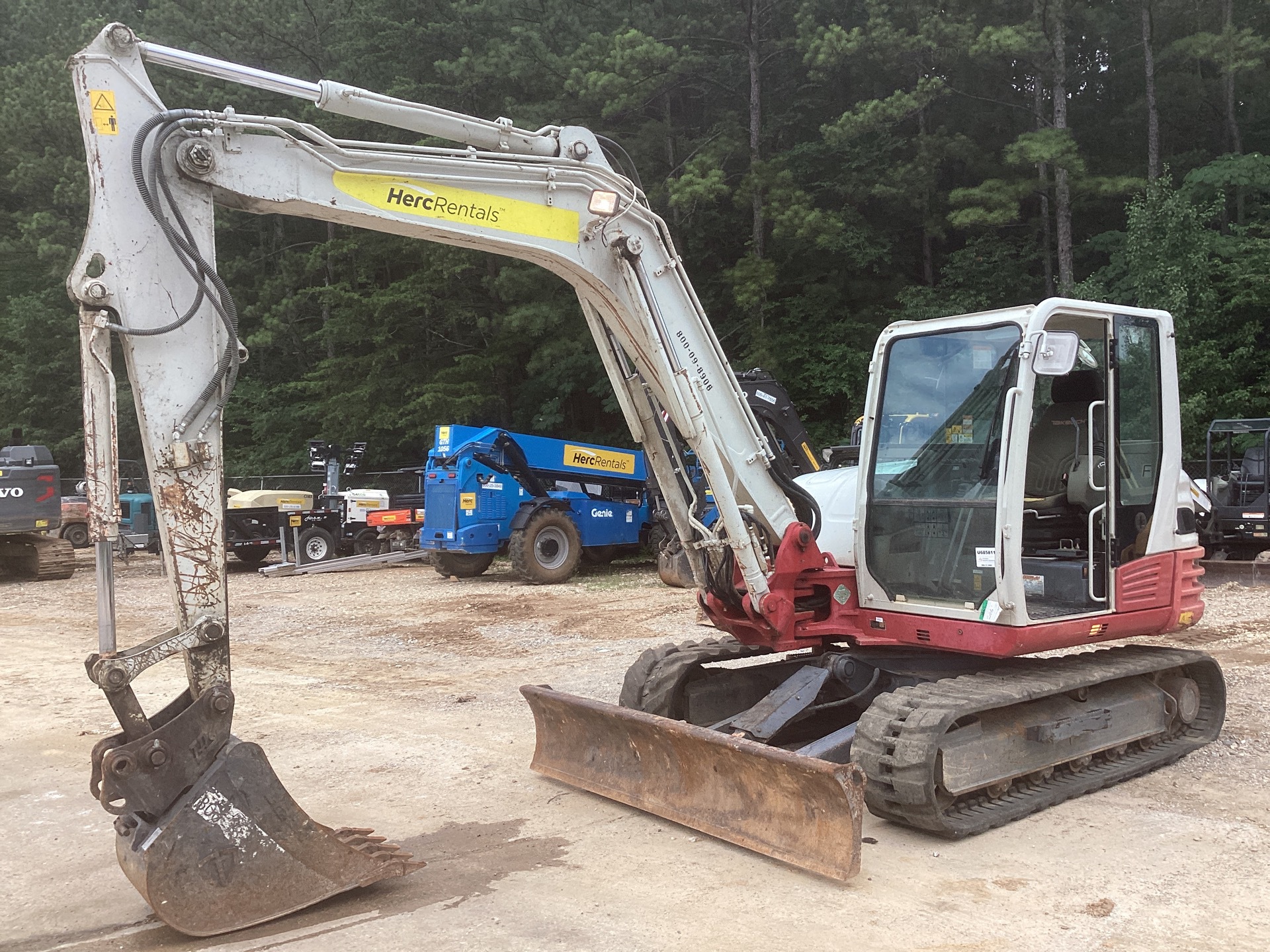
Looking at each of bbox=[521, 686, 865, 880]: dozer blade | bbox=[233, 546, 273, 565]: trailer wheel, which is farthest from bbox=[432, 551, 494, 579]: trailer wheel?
bbox=[521, 686, 865, 880]: dozer blade

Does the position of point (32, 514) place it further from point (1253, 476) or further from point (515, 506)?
point (1253, 476)

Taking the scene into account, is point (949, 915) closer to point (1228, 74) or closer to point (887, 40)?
point (887, 40)

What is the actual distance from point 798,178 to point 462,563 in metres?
13.6

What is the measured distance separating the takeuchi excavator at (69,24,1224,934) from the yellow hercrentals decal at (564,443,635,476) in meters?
10.5

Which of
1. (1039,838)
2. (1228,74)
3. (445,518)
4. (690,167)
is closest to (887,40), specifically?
(690,167)

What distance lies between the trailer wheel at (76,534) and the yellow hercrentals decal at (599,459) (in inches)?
492

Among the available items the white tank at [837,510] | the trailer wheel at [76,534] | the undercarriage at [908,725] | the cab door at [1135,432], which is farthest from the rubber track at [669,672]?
the trailer wheel at [76,534]

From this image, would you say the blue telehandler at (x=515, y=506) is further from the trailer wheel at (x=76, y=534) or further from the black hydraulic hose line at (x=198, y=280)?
the black hydraulic hose line at (x=198, y=280)

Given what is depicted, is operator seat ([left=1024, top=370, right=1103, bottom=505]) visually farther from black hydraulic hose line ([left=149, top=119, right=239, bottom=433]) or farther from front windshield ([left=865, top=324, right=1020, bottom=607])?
black hydraulic hose line ([left=149, top=119, right=239, bottom=433])

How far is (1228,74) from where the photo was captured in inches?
984

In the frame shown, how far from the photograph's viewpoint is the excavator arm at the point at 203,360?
13.3 ft

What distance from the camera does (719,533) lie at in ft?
19.6

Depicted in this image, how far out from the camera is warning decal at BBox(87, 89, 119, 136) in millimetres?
4242

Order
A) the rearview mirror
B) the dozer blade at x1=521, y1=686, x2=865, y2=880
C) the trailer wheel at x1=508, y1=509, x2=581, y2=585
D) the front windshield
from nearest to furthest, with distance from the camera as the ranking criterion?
the dozer blade at x1=521, y1=686, x2=865, y2=880, the rearview mirror, the front windshield, the trailer wheel at x1=508, y1=509, x2=581, y2=585
